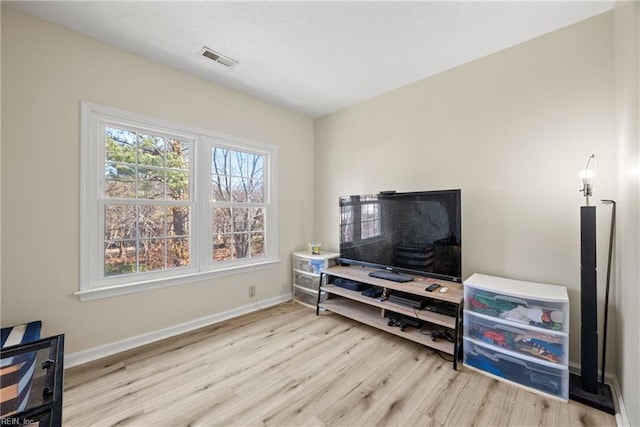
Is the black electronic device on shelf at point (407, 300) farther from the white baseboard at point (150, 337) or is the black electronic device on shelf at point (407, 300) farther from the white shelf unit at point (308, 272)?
the white baseboard at point (150, 337)

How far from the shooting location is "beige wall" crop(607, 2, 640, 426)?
1.22 metres

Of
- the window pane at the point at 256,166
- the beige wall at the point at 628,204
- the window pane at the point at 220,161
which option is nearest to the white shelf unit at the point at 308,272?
the window pane at the point at 256,166

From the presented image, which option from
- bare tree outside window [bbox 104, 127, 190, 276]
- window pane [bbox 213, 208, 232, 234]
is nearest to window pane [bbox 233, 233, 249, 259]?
window pane [bbox 213, 208, 232, 234]

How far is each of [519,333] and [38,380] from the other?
2514 millimetres

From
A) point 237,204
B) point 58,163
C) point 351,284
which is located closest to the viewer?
point 58,163

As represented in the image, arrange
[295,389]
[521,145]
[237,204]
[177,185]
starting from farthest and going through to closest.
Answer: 1. [237,204]
2. [177,185]
3. [521,145]
4. [295,389]

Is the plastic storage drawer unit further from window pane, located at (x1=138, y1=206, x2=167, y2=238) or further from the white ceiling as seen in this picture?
→ window pane, located at (x1=138, y1=206, x2=167, y2=238)

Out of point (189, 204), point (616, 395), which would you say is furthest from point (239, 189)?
point (616, 395)

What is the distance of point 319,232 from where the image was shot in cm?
371

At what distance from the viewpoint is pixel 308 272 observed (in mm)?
3268

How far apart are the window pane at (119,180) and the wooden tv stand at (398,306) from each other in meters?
2.05

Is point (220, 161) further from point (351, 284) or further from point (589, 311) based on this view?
point (589, 311)

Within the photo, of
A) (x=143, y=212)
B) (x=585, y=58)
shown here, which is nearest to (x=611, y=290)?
(x=585, y=58)

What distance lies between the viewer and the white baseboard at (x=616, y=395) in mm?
1399
